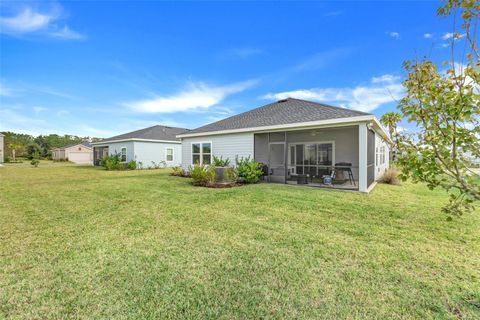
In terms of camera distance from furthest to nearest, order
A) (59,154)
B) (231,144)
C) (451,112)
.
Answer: (59,154) → (231,144) → (451,112)

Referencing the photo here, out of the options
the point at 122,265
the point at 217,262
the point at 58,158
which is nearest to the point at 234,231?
the point at 217,262

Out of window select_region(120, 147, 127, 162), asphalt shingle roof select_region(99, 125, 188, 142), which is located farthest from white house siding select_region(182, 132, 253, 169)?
window select_region(120, 147, 127, 162)

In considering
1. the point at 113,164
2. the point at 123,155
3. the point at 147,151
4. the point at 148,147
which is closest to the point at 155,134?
the point at 148,147

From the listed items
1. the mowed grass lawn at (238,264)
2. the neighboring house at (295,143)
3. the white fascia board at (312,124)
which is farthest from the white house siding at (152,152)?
the mowed grass lawn at (238,264)

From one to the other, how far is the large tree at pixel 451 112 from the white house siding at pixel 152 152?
22.5 metres

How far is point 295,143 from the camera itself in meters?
13.7

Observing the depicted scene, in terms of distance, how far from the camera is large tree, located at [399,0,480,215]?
1.85m

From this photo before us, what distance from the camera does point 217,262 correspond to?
3.13 m

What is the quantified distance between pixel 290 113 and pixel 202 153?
618 centimetres

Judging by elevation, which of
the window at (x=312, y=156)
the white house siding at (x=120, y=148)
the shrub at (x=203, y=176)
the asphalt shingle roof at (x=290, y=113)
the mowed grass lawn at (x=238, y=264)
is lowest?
the mowed grass lawn at (x=238, y=264)

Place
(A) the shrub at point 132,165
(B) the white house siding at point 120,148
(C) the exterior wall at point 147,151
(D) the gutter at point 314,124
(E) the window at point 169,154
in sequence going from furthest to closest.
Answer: (E) the window at point 169,154 < (B) the white house siding at point 120,148 < (C) the exterior wall at point 147,151 < (A) the shrub at point 132,165 < (D) the gutter at point 314,124

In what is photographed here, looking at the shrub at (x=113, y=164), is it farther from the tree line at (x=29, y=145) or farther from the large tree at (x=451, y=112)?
the tree line at (x=29, y=145)

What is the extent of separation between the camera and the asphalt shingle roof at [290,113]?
9.49 metres

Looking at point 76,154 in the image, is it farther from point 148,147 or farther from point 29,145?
point 148,147
